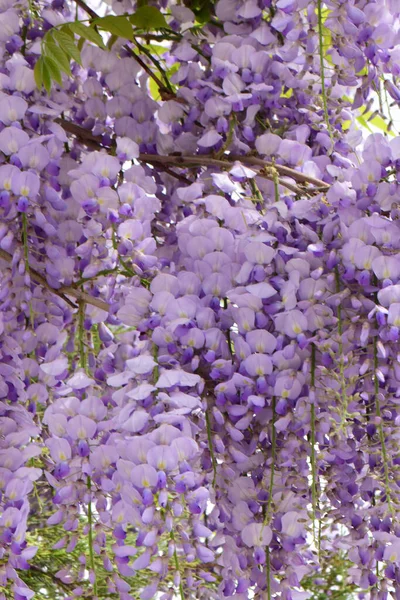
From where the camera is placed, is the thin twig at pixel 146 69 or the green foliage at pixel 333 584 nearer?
the thin twig at pixel 146 69

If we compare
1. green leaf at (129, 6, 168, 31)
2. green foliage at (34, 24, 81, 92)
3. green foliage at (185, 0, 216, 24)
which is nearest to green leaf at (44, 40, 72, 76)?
green foliage at (34, 24, 81, 92)

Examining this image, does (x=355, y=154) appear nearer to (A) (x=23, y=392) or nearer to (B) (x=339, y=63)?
(B) (x=339, y=63)

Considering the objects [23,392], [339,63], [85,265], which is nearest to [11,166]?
[85,265]

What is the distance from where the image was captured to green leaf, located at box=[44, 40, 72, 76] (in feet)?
2.55

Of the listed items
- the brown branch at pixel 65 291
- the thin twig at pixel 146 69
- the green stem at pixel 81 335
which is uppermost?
the thin twig at pixel 146 69

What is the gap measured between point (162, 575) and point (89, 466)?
10 centimetres

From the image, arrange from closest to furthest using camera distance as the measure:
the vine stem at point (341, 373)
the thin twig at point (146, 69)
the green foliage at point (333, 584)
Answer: the vine stem at point (341, 373)
the thin twig at point (146, 69)
the green foliage at point (333, 584)

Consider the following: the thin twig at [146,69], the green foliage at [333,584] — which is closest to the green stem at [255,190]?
the thin twig at [146,69]

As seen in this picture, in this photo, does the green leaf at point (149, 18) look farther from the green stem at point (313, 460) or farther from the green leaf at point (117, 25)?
the green stem at point (313, 460)

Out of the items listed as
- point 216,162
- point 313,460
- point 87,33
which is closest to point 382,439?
point 313,460

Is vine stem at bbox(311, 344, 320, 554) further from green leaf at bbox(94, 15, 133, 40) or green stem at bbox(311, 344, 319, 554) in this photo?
green leaf at bbox(94, 15, 133, 40)

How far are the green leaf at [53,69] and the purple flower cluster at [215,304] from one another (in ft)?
0.12

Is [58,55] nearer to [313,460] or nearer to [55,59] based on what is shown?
[55,59]

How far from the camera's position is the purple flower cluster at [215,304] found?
72cm
